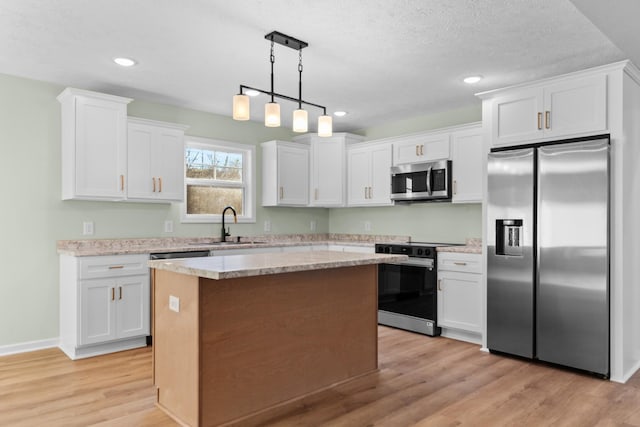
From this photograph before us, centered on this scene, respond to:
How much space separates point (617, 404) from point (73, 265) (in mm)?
4223

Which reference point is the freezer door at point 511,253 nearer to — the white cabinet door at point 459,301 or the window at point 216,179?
the white cabinet door at point 459,301

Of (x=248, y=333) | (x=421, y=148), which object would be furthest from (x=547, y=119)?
(x=248, y=333)

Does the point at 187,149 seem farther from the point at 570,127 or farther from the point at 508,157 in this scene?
the point at 570,127

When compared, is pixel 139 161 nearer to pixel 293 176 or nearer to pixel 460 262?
pixel 293 176

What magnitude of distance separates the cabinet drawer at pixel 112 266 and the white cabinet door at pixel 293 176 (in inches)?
79.1

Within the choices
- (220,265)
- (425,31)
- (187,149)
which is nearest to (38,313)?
(187,149)

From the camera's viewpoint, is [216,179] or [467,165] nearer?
[467,165]

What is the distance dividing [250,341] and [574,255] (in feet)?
8.35

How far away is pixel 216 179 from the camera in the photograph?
5.33 meters

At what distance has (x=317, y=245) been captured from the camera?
568 centimetres

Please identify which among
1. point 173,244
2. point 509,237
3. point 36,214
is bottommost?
point 173,244

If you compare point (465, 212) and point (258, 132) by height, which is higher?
point (258, 132)

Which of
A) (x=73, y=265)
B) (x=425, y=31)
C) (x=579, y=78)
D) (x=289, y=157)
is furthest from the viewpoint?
(x=289, y=157)

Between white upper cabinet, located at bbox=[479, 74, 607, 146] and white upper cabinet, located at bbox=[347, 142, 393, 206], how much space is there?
1576 millimetres
